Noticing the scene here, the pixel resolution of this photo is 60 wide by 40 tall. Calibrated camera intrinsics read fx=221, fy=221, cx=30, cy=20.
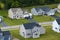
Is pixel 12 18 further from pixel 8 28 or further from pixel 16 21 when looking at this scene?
pixel 8 28

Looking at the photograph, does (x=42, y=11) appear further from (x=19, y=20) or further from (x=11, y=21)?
(x=11, y=21)

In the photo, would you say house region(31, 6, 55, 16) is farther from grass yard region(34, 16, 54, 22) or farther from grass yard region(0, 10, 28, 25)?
grass yard region(0, 10, 28, 25)

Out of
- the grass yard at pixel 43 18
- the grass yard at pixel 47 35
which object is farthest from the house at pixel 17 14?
the grass yard at pixel 47 35

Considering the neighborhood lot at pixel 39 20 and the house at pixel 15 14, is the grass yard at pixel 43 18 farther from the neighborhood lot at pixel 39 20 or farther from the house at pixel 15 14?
the house at pixel 15 14

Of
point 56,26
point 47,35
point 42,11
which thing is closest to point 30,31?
point 47,35

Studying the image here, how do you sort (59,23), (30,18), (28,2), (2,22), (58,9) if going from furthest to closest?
(28,2)
(58,9)
(30,18)
(2,22)
(59,23)

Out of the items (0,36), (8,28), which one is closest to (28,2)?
(8,28)

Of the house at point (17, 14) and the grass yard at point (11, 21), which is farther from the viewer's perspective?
the house at point (17, 14)

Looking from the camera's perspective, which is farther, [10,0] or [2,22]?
[10,0]

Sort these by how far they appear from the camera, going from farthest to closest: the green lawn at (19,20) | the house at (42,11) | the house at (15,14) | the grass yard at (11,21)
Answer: the house at (42,11) → the house at (15,14) → the green lawn at (19,20) → the grass yard at (11,21)

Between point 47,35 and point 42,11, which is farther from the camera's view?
point 42,11

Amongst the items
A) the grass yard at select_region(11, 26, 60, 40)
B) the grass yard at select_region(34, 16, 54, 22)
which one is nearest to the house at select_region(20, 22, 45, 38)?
the grass yard at select_region(11, 26, 60, 40)
